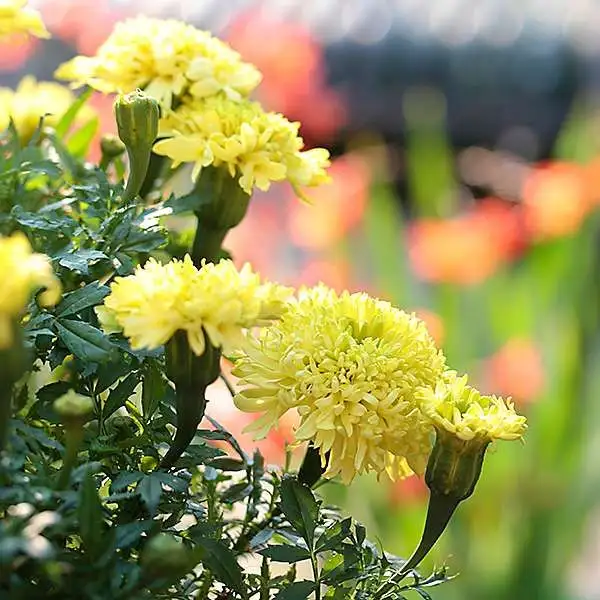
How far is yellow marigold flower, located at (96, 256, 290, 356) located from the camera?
0.35 m

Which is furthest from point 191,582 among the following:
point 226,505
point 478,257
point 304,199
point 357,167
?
point 357,167

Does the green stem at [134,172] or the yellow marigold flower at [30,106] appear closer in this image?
the green stem at [134,172]

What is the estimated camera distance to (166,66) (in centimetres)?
53

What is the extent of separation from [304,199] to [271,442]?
0.76 m

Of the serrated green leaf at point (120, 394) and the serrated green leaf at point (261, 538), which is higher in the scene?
the serrated green leaf at point (120, 394)

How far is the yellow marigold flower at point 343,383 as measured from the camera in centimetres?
40

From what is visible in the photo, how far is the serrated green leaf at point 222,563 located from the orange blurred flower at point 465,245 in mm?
1136

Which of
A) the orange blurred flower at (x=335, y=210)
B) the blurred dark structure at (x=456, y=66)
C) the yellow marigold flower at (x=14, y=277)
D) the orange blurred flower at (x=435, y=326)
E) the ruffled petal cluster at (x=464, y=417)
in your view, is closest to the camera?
the yellow marigold flower at (x=14, y=277)

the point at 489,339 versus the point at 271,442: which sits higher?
the point at 489,339

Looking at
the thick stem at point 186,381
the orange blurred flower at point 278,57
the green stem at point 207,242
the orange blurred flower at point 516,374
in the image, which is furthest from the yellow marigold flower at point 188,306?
the orange blurred flower at point 278,57

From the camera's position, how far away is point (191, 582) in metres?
0.42

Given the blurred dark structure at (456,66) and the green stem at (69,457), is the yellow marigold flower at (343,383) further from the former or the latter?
the blurred dark structure at (456,66)

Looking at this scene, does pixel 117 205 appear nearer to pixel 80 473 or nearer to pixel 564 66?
pixel 80 473

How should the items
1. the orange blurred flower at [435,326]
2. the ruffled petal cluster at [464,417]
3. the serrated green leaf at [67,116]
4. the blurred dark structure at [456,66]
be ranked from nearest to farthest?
the ruffled petal cluster at [464,417] → the serrated green leaf at [67,116] → the orange blurred flower at [435,326] → the blurred dark structure at [456,66]
